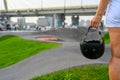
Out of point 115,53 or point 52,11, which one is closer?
point 115,53

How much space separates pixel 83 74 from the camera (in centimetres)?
648

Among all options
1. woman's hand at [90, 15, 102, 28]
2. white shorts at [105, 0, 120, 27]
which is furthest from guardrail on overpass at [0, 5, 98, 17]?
white shorts at [105, 0, 120, 27]

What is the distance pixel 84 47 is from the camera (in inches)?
147

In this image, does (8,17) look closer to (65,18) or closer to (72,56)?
(65,18)

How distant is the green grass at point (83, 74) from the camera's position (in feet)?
20.5

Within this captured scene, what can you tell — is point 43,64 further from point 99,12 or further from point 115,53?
point 115,53

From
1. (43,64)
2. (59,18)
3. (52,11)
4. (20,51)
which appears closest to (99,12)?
(43,64)

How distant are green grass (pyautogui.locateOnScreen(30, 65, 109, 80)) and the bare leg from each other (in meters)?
2.73

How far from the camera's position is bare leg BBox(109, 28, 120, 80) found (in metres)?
3.30

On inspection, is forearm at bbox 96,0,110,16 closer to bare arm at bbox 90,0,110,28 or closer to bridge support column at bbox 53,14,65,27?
bare arm at bbox 90,0,110,28

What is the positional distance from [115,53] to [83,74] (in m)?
3.17

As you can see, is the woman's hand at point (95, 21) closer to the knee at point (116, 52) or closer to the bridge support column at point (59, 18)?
the knee at point (116, 52)

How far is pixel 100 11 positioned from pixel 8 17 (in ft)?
301

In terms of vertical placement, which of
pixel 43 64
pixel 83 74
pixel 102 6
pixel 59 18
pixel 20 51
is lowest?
pixel 59 18
